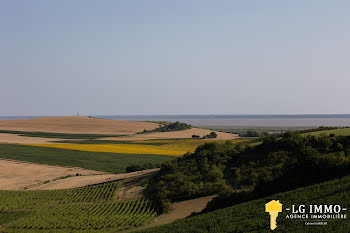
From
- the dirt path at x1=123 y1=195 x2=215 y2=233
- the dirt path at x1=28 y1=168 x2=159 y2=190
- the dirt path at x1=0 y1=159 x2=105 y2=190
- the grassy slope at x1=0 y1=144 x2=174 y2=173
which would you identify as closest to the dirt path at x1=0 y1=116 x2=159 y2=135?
the grassy slope at x1=0 y1=144 x2=174 y2=173

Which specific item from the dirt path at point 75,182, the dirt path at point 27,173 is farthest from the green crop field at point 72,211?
the dirt path at point 27,173

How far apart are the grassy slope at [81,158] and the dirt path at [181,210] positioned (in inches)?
1041

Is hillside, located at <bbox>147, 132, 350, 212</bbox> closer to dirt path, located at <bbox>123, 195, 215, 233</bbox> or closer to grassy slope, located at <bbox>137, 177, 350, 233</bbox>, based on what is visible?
dirt path, located at <bbox>123, 195, 215, 233</bbox>

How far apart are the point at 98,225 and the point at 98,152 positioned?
160 ft

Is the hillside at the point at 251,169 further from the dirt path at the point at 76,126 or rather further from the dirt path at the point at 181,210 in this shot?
the dirt path at the point at 76,126

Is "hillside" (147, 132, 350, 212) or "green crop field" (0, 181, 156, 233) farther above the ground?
"hillside" (147, 132, 350, 212)

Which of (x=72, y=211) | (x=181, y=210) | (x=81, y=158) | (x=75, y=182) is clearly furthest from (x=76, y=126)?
(x=181, y=210)

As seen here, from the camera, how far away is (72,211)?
3164 centimetres

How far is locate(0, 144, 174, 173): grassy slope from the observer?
6081 centimetres

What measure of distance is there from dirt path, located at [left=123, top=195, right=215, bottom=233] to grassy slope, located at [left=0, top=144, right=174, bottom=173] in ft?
86.8

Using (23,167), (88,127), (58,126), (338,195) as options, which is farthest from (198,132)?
(338,195)

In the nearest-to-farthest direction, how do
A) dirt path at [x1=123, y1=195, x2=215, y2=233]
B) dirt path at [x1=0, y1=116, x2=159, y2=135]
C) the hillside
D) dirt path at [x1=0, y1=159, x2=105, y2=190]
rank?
the hillside → dirt path at [x1=123, y1=195, x2=215, y2=233] → dirt path at [x1=0, y1=159, x2=105, y2=190] → dirt path at [x1=0, y1=116, x2=159, y2=135]

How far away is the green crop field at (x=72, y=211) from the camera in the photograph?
87.8 ft

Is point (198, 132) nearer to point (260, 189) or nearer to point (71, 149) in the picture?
point (71, 149)
